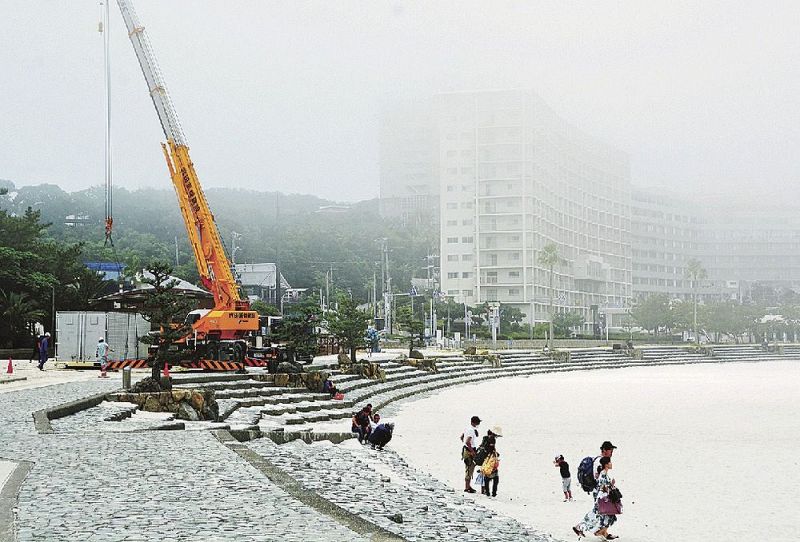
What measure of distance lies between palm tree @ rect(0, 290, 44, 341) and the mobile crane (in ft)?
49.0

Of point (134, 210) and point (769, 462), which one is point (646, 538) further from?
point (134, 210)

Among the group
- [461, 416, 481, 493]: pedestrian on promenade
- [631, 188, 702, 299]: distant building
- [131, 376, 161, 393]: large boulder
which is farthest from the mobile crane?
[631, 188, 702, 299]: distant building

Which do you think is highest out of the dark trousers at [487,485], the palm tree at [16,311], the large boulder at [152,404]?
the palm tree at [16,311]

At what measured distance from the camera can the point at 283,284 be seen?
13262 cm

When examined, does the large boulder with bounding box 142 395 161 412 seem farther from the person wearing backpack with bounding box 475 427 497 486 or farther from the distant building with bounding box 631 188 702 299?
the distant building with bounding box 631 188 702 299

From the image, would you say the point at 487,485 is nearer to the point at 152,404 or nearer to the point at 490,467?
the point at 490,467

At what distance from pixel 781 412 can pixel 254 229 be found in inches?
5840

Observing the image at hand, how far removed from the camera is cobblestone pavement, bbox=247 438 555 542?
1171cm

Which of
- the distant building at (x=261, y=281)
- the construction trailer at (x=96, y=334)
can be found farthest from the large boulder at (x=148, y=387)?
the distant building at (x=261, y=281)

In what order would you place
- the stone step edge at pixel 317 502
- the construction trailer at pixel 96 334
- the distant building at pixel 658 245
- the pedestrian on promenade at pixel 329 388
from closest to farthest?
1. the stone step edge at pixel 317 502
2. the pedestrian on promenade at pixel 329 388
3. the construction trailer at pixel 96 334
4. the distant building at pixel 658 245

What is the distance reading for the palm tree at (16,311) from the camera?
1925 inches

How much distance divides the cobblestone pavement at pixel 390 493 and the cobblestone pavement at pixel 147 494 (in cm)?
119

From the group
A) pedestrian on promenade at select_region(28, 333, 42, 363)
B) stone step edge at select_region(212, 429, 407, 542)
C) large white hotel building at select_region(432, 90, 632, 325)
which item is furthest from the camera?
large white hotel building at select_region(432, 90, 632, 325)

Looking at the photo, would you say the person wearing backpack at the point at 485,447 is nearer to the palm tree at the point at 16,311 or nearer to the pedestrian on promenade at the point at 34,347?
the pedestrian on promenade at the point at 34,347
